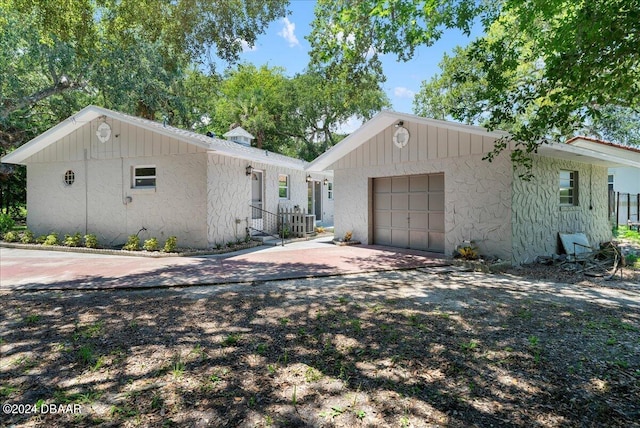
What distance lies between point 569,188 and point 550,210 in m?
1.51

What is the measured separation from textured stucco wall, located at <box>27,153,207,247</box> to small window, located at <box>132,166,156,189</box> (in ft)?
0.54

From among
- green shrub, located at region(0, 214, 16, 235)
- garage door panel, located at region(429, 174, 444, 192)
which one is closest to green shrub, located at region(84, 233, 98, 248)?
green shrub, located at region(0, 214, 16, 235)

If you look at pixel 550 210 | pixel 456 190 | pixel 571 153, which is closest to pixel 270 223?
pixel 456 190

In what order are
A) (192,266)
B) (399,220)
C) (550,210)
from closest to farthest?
(192,266), (550,210), (399,220)

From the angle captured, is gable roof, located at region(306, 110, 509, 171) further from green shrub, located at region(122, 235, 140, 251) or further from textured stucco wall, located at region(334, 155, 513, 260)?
green shrub, located at region(122, 235, 140, 251)

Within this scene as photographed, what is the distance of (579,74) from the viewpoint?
4316mm

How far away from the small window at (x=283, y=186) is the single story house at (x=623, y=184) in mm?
12929

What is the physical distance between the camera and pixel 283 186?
15328 mm

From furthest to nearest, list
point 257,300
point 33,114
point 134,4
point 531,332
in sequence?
point 33,114 → point 134,4 → point 257,300 → point 531,332

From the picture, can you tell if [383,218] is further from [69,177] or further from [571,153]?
[69,177]

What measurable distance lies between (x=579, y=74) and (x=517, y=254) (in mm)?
5303

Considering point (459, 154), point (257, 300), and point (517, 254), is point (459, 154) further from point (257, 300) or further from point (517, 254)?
point (257, 300)

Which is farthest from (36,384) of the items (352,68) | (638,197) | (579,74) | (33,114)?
(638,197)

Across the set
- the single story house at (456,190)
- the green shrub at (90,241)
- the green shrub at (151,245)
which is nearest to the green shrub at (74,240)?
the green shrub at (90,241)
